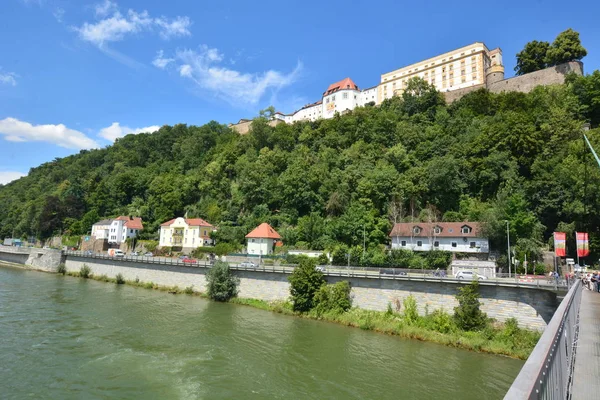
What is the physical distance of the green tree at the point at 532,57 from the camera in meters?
66.0

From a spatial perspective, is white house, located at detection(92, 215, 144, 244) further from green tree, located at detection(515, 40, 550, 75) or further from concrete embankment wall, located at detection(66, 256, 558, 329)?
green tree, located at detection(515, 40, 550, 75)

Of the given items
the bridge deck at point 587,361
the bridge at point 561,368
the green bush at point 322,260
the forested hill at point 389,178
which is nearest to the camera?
the bridge at point 561,368

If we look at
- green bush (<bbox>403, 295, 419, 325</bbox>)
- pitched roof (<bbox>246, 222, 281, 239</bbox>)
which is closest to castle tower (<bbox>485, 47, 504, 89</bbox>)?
pitched roof (<bbox>246, 222, 281, 239</bbox>)

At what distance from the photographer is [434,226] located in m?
43.1

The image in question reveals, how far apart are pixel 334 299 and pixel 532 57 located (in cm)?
6523

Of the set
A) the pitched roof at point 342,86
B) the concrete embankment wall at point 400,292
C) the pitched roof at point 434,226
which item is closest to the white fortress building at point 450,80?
the pitched roof at point 342,86

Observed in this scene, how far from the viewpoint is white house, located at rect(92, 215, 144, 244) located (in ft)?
239

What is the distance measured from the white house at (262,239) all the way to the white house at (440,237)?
56.4 feet

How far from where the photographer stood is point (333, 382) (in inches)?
690

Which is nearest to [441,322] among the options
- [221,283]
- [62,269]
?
[221,283]

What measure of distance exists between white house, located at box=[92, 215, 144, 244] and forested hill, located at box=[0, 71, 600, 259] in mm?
2866

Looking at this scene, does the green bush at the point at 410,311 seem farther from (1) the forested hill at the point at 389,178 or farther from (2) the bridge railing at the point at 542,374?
(2) the bridge railing at the point at 542,374

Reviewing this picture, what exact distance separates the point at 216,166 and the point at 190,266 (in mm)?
37122

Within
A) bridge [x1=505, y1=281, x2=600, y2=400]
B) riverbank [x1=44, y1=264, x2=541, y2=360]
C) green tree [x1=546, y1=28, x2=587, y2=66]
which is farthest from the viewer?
green tree [x1=546, y1=28, x2=587, y2=66]
